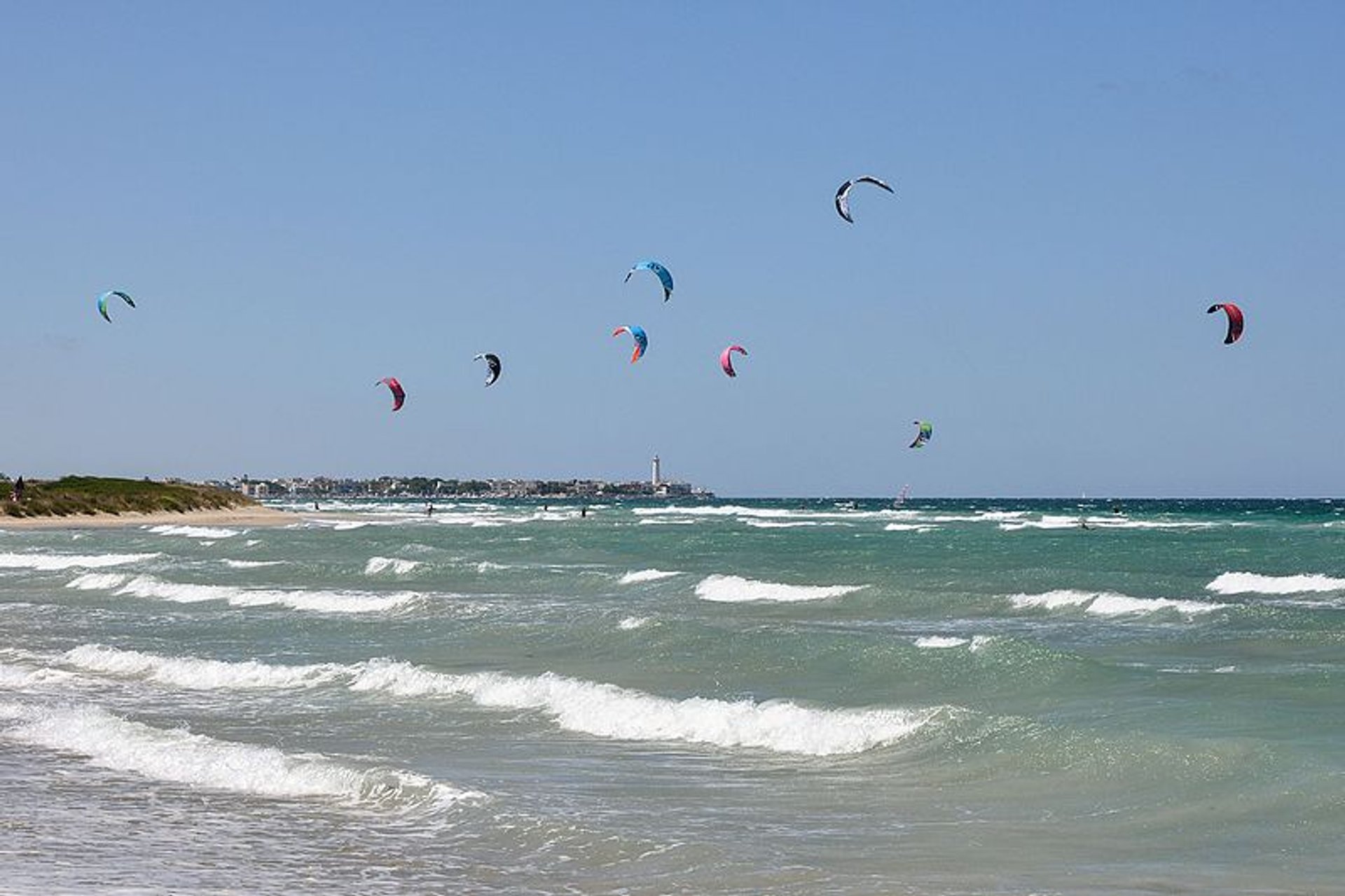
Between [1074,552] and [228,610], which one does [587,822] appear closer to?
[228,610]

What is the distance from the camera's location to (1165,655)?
1970cm

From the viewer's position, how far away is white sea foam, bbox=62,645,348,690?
18.7 metres

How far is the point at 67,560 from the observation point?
44.7 meters

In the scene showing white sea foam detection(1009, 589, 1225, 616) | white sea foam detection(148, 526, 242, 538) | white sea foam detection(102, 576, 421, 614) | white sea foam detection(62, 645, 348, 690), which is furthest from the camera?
white sea foam detection(148, 526, 242, 538)

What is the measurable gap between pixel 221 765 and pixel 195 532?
193 feet

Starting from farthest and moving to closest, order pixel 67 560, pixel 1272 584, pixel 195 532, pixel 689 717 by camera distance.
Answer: pixel 195 532, pixel 67 560, pixel 1272 584, pixel 689 717

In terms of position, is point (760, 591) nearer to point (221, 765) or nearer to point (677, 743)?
point (677, 743)

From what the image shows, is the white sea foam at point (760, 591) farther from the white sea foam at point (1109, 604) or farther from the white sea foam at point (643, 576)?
the white sea foam at point (1109, 604)

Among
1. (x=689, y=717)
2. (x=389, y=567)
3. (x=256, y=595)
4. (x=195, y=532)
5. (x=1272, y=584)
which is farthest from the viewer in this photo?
(x=195, y=532)

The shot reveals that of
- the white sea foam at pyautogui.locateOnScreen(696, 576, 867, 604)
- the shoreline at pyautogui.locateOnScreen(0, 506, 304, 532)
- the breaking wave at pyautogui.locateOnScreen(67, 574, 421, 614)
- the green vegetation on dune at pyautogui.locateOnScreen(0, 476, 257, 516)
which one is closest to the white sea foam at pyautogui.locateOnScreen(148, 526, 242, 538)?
the shoreline at pyautogui.locateOnScreen(0, 506, 304, 532)

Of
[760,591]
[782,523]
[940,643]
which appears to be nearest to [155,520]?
[782,523]

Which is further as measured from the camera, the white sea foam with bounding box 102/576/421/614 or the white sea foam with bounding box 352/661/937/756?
the white sea foam with bounding box 102/576/421/614

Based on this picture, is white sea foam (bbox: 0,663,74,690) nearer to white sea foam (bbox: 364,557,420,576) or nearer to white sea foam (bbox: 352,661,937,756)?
white sea foam (bbox: 352,661,937,756)

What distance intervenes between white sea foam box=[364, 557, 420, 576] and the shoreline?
34.6 m
